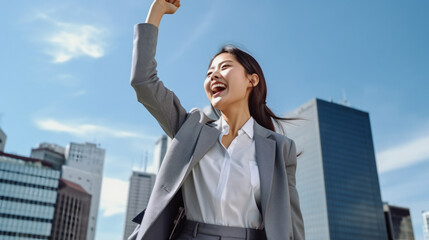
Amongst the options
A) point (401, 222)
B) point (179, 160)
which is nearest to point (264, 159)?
point (179, 160)

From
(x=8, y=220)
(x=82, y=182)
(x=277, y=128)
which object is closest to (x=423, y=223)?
(x=82, y=182)

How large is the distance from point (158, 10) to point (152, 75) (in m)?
0.49

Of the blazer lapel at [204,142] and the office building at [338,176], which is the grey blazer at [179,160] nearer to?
the blazer lapel at [204,142]

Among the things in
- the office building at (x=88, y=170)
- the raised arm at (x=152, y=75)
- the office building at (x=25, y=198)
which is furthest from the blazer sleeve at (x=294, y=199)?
the office building at (x=88, y=170)

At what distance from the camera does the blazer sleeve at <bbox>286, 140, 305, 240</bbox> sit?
8.69 feet

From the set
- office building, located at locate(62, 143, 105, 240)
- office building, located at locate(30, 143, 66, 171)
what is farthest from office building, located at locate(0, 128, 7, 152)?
office building, located at locate(30, 143, 66, 171)

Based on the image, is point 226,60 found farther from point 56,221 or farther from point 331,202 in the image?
point 331,202

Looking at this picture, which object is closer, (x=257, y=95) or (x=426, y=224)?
(x=257, y=95)

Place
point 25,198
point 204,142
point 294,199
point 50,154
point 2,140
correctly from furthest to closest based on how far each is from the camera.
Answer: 1. point 50,154
2. point 2,140
3. point 25,198
4. point 294,199
5. point 204,142

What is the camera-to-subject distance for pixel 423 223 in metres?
170

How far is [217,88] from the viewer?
2926mm

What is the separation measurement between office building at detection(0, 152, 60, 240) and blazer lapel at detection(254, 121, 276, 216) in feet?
286

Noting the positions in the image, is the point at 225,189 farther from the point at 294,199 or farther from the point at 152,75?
the point at 152,75

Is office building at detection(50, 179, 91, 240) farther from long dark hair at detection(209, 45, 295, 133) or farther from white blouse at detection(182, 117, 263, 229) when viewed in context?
white blouse at detection(182, 117, 263, 229)
